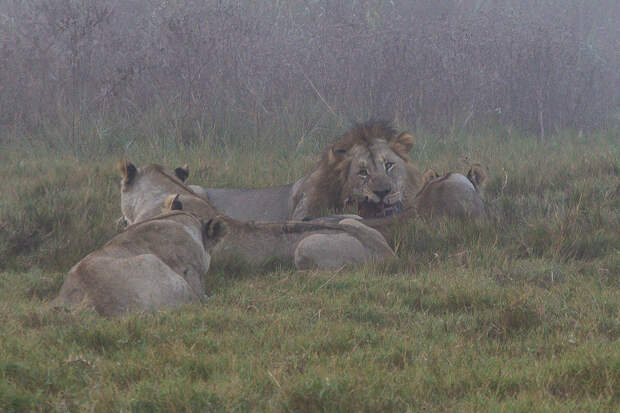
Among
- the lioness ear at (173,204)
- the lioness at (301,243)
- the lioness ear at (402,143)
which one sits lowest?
the lioness at (301,243)

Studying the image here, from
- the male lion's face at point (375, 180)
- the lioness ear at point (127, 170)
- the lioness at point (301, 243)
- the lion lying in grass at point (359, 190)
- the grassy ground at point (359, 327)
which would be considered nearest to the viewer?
the grassy ground at point (359, 327)

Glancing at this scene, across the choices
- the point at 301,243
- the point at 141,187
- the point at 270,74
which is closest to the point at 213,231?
the point at 301,243

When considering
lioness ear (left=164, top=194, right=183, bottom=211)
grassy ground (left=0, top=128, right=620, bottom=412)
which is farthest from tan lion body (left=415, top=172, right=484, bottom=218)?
lioness ear (left=164, top=194, right=183, bottom=211)

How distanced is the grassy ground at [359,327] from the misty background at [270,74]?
3.81m

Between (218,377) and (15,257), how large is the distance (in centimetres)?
404

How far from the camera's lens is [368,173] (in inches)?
345

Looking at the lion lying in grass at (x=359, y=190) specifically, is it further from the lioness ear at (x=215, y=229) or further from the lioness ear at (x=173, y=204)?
the lioness ear at (x=215, y=229)

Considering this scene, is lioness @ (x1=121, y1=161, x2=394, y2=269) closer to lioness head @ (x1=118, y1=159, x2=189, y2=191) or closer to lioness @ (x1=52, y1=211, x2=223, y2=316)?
lioness @ (x1=52, y1=211, x2=223, y2=316)

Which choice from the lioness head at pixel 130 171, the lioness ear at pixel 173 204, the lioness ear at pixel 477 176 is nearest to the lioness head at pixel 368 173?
the lioness ear at pixel 477 176

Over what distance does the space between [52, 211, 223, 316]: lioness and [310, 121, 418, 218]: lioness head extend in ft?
8.74

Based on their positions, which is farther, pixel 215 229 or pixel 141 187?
pixel 141 187

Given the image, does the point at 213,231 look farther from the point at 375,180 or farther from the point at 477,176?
the point at 477,176

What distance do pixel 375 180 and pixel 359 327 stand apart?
3902mm

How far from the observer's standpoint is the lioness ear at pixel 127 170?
8.17 metres
